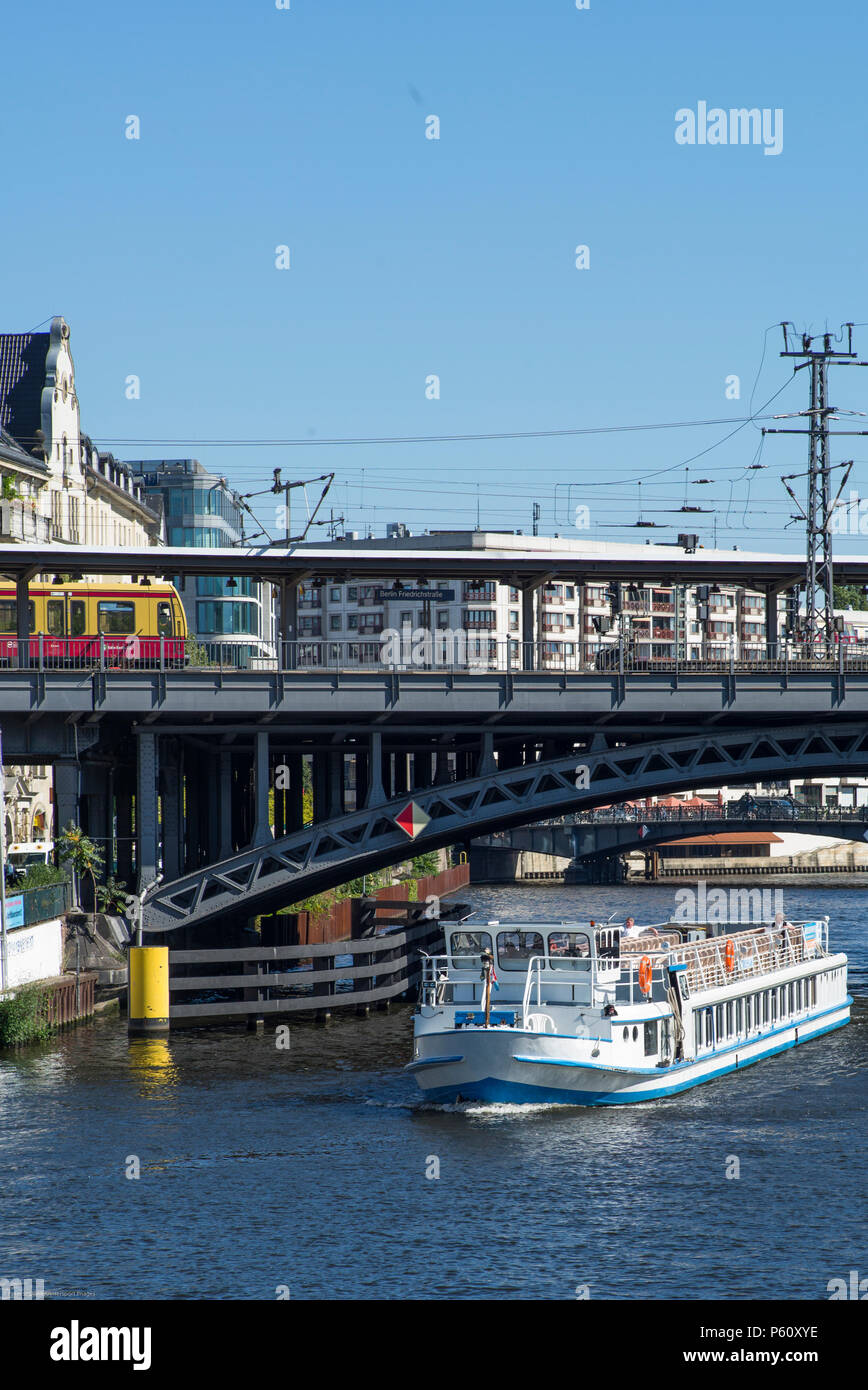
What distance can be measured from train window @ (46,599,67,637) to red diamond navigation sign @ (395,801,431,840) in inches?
576

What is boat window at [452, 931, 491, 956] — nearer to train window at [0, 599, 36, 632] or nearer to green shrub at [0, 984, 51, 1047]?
green shrub at [0, 984, 51, 1047]

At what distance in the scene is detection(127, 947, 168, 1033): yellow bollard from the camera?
189 feet

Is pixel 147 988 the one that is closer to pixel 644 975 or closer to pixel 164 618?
pixel 164 618

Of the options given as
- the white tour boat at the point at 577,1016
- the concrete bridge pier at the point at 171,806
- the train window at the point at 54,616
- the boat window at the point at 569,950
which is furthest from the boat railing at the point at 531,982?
the train window at the point at 54,616

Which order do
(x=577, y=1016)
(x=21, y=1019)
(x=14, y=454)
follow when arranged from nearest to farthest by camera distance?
(x=577, y=1016)
(x=21, y=1019)
(x=14, y=454)

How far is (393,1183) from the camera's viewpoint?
3894cm

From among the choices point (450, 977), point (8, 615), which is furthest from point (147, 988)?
point (8, 615)

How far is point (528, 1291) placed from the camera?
3120 cm

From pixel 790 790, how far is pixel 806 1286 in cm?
15869

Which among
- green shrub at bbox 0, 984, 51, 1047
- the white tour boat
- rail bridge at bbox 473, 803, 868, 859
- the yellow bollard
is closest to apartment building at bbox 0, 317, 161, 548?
rail bridge at bbox 473, 803, 868, 859

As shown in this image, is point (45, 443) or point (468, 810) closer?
point (468, 810)

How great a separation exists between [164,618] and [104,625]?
2.21 meters
